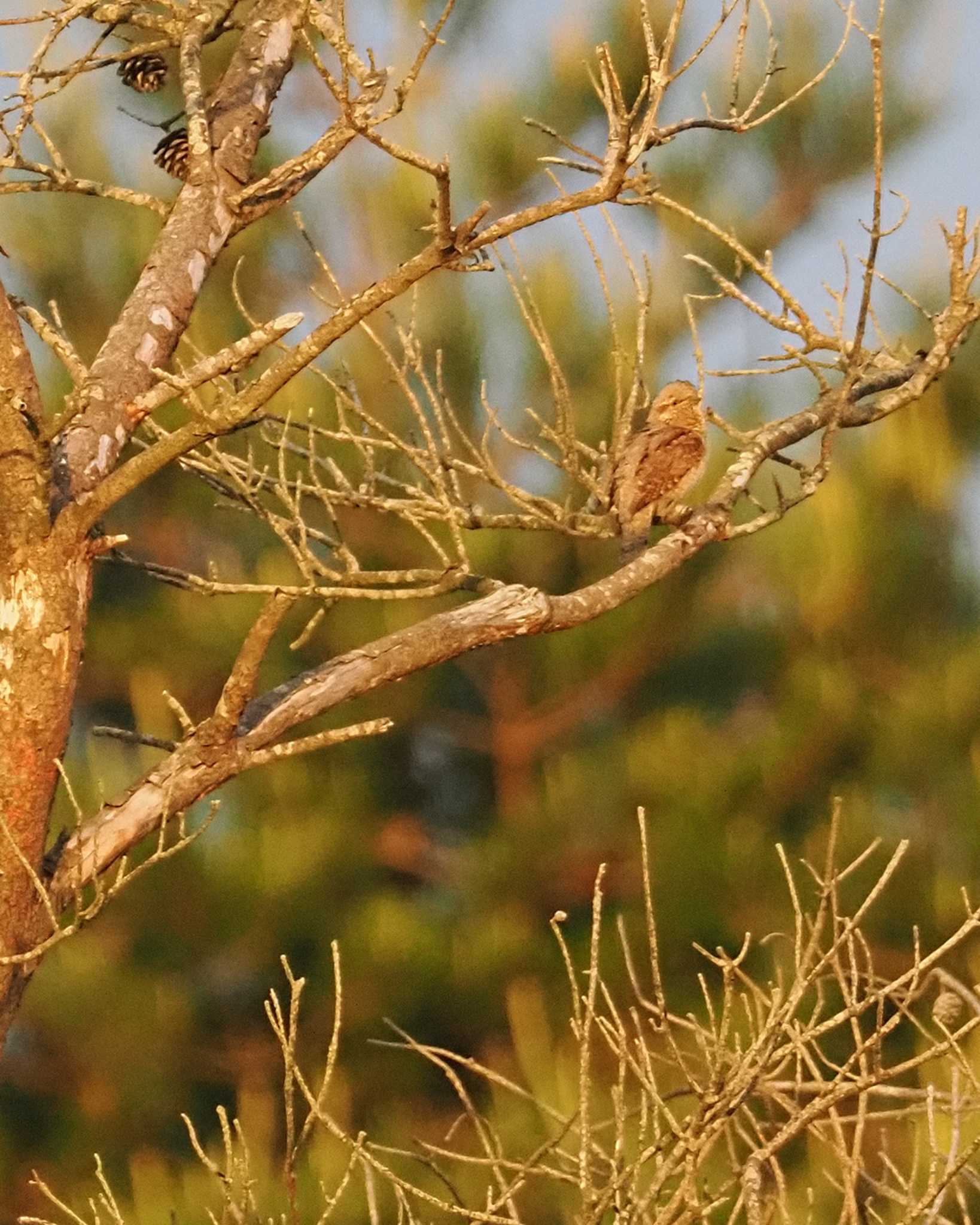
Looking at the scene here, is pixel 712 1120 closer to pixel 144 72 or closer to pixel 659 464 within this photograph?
pixel 659 464

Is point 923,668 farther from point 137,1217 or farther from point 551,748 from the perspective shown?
point 137,1217

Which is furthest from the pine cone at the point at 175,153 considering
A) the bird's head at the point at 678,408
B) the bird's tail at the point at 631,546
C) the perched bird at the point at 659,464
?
the bird's head at the point at 678,408

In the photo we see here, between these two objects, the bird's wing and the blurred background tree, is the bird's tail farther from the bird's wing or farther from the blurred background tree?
the blurred background tree

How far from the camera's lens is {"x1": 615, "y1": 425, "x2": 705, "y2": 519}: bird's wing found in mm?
4379

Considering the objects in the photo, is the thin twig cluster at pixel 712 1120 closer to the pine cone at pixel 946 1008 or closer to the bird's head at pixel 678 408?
the pine cone at pixel 946 1008

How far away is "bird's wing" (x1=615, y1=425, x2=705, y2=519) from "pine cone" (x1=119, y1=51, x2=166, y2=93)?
1607mm

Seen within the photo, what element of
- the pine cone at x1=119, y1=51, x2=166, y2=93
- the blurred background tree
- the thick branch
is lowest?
the blurred background tree

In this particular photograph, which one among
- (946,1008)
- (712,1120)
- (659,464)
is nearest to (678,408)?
(659,464)

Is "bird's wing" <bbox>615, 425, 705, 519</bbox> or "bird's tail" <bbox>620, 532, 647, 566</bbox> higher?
"bird's wing" <bbox>615, 425, 705, 519</bbox>

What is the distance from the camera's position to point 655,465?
487 centimetres

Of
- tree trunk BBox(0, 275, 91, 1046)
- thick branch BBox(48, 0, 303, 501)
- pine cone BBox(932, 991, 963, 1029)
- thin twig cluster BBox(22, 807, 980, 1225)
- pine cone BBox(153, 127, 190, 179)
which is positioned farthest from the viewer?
pine cone BBox(153, 127, 190, 179)

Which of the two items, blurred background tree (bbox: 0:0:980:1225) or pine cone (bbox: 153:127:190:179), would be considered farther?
blurred background tree (bbox: 0:0:980:1225)

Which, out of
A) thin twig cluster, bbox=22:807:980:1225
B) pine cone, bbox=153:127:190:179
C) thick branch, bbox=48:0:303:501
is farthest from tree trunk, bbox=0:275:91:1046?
pine cone, bbox=153:127:190:179

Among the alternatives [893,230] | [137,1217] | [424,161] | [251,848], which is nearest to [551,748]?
[251,848]
